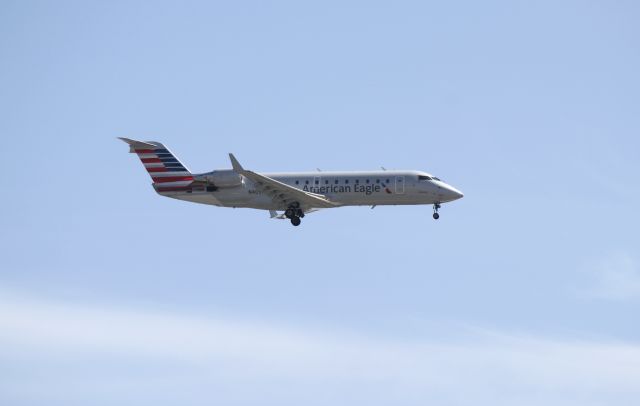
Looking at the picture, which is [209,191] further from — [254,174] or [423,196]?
[423,196]

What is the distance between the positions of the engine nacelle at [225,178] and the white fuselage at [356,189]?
246 mm

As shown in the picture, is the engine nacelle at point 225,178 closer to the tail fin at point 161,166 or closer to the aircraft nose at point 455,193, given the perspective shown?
the tail fin at point 161,166

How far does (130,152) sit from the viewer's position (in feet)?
196

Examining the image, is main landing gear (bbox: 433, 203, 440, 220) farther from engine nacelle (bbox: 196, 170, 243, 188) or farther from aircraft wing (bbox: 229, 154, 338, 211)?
engine nacelle (bbox: 196, 170, 243, 188)

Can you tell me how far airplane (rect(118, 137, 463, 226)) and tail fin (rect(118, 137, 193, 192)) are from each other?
0.20 ft

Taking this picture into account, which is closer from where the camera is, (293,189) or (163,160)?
(293,189)

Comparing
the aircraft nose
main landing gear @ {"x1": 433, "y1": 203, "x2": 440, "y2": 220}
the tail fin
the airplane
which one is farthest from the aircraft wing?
the aircraft nose

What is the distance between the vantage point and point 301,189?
56.1 meters

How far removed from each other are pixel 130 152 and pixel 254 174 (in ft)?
34.2

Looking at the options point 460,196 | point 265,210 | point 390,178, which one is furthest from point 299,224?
point 460,196

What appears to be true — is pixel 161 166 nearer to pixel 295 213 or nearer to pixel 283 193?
pixel 283 193

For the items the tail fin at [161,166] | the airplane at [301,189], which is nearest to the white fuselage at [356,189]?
the airplane at [301,189]

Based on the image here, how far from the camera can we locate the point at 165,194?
5812cm

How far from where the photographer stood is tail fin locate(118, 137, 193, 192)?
190 ft
